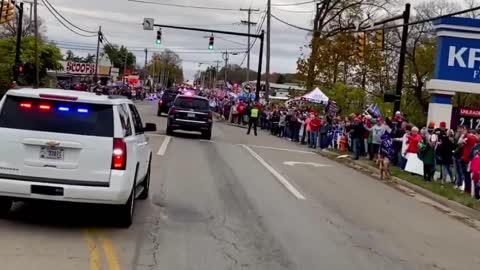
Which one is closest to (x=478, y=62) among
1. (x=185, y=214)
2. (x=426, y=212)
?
(x=426, y=212)

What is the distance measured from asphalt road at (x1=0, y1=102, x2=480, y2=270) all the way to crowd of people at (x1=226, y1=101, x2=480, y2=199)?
208 centimetres

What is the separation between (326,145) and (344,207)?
773 inches

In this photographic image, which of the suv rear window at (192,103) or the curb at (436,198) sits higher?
the suv rear window at (192,103)

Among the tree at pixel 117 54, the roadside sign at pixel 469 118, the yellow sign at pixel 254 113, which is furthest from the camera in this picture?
the tree at pixel 117 54

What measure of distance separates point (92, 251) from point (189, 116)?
22.0 meters

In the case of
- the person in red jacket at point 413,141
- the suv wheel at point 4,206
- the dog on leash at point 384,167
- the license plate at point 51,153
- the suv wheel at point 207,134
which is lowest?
the suv wheel at point 207,134

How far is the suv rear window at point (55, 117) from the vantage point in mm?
8844

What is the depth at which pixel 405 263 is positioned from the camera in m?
8.95

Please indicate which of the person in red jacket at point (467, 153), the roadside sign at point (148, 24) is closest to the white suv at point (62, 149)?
the person in red jacket at point (467, 153)

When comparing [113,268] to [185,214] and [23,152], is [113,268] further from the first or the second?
[185,214]

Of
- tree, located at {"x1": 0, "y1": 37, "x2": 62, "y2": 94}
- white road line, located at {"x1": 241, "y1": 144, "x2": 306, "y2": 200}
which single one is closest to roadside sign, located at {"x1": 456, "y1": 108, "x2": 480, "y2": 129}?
white road line, located at {"x1": 241, "y1": 144, "x2": 306, "y2": 200}

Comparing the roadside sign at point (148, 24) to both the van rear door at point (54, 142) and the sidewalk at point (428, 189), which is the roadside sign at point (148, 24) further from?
the van rear door at point (54, 142)

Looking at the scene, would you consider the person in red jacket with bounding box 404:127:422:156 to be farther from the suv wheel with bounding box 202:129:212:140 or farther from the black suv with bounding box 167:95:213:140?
the suv wheel with bounding box 202:129:212:140

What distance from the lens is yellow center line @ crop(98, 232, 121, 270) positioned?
24.7 feet
